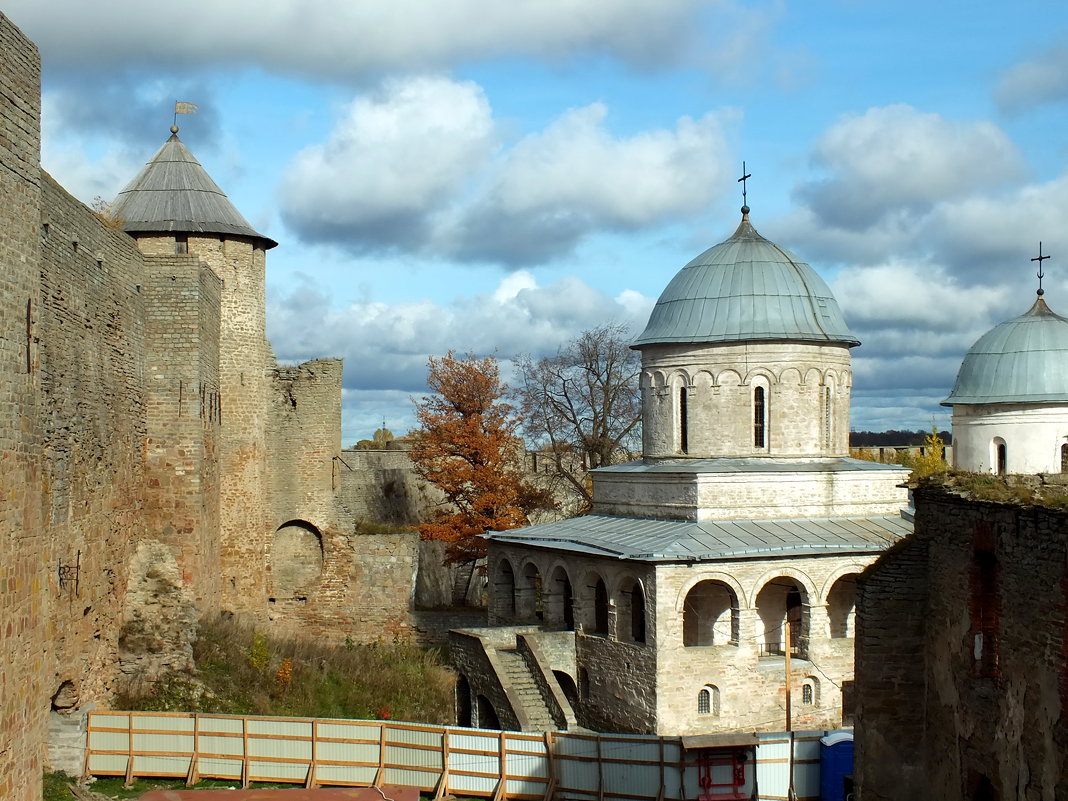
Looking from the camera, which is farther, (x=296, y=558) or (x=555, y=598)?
(x=296, y=558)

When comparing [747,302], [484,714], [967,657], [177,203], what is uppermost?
[177,203]

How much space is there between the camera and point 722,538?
23562 mm

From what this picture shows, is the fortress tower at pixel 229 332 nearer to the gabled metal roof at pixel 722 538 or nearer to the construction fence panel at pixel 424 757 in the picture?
the construction fence panel at pixel 424 757

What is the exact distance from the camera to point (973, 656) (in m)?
11.7

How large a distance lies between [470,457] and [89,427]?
16985 mm

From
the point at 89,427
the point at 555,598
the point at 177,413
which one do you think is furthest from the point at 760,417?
the point at 89,427

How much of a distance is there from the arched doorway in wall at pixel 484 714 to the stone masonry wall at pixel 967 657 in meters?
11.2

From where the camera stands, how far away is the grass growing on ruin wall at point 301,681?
62.8 ft

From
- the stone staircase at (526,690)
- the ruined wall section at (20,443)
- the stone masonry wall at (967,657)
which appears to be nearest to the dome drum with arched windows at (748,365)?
the stone staircase at (526,690)

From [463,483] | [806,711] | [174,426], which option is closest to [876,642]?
[806,711]

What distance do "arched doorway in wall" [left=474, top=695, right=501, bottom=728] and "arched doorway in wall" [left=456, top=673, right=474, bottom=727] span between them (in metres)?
0.51

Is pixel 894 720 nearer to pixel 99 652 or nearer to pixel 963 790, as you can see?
pixel 963 790

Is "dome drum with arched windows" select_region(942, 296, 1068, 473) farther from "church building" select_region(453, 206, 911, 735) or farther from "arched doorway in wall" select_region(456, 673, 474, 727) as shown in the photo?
"arched doorway in wall" select_region(456, 673, 474, 727)

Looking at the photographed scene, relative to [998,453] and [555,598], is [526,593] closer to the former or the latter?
[555,598]
